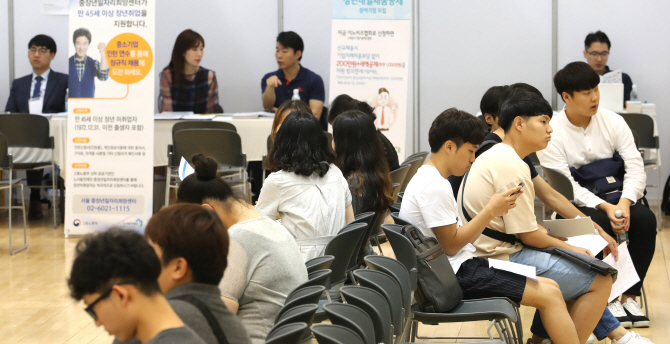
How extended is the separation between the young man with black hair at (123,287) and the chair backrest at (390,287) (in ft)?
2.61

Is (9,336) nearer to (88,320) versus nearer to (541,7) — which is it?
(88,320)

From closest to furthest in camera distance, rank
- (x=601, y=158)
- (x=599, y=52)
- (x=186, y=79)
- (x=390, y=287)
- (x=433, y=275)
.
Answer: (x=390, y=287) < (x=433, y=275) < (x=601, y=158) < (x=599, y=52) < (x=186, y=79)

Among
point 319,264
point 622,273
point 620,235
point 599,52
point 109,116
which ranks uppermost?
point 599,52

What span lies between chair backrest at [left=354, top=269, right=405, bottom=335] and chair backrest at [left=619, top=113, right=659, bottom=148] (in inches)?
189

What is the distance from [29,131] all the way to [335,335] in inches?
216

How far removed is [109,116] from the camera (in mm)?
5219

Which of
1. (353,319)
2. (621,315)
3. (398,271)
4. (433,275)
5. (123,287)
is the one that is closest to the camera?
(123,287)

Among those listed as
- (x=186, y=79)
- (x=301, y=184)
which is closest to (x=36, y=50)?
(x=186, y=79)

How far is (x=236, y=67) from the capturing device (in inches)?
320

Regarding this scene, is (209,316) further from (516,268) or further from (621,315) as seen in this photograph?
(621,315)

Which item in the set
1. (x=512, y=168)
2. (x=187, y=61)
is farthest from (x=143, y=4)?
(x=512, y=168)

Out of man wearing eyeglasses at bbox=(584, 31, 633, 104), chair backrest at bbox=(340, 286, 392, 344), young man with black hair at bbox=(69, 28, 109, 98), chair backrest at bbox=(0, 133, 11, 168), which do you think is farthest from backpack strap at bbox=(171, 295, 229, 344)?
man wearing eyeglasses at bbox=(584, 31, 633, 104)

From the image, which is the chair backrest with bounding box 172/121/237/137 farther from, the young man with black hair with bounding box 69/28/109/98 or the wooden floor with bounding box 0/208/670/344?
the wooden floor with bounding box 0/208/670/344

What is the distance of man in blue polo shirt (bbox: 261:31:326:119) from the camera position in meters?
7.16
